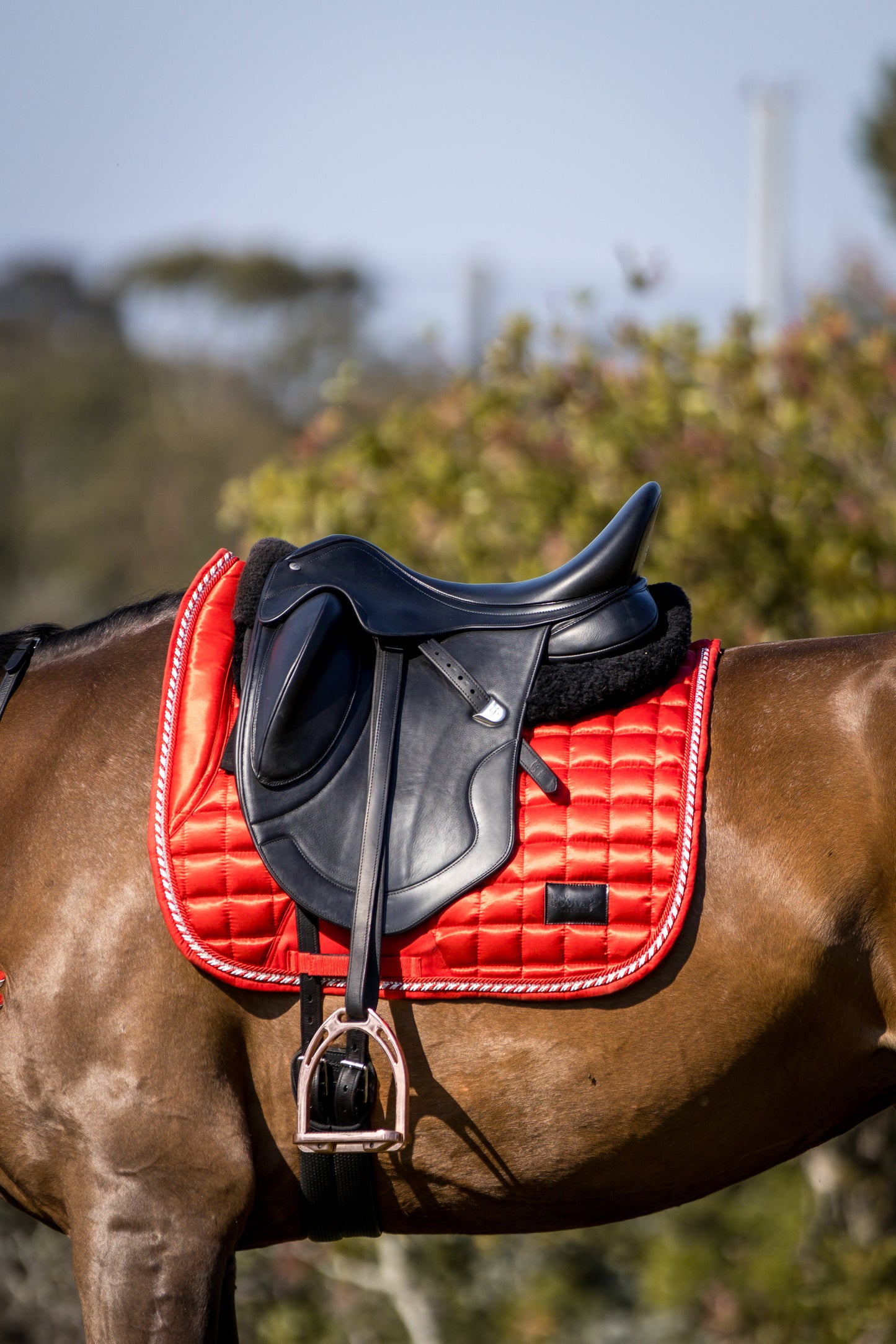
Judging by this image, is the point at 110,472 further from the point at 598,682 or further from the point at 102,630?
the point at 598,682

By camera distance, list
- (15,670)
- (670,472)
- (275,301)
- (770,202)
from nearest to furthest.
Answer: (15,670)
(670,472)
(770,202)
(275,301)

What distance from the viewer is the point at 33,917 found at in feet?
5.47

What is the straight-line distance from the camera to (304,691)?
1660mm

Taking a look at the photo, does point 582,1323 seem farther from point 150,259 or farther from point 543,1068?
point 150,259

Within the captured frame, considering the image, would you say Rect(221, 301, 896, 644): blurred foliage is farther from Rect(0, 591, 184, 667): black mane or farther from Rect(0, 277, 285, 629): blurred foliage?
Rect(0, 277, 285, 629): blurred foliage

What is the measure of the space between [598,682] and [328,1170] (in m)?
0.79

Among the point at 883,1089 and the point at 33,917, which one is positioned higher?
the point at 33,917

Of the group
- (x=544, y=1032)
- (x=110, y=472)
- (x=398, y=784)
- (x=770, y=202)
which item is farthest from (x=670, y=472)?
(x=110, y=472)

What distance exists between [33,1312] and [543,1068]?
267cm

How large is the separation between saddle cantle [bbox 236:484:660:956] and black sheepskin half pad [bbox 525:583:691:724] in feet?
0.07

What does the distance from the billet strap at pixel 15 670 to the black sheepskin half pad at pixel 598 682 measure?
822 mm

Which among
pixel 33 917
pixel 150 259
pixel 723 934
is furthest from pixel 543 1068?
pixel 150 259

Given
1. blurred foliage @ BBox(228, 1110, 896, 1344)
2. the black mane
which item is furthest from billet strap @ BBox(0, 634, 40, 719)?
blurred foliage @ BBox(228, 1110, 896, 1344)

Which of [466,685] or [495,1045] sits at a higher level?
[466,685]
